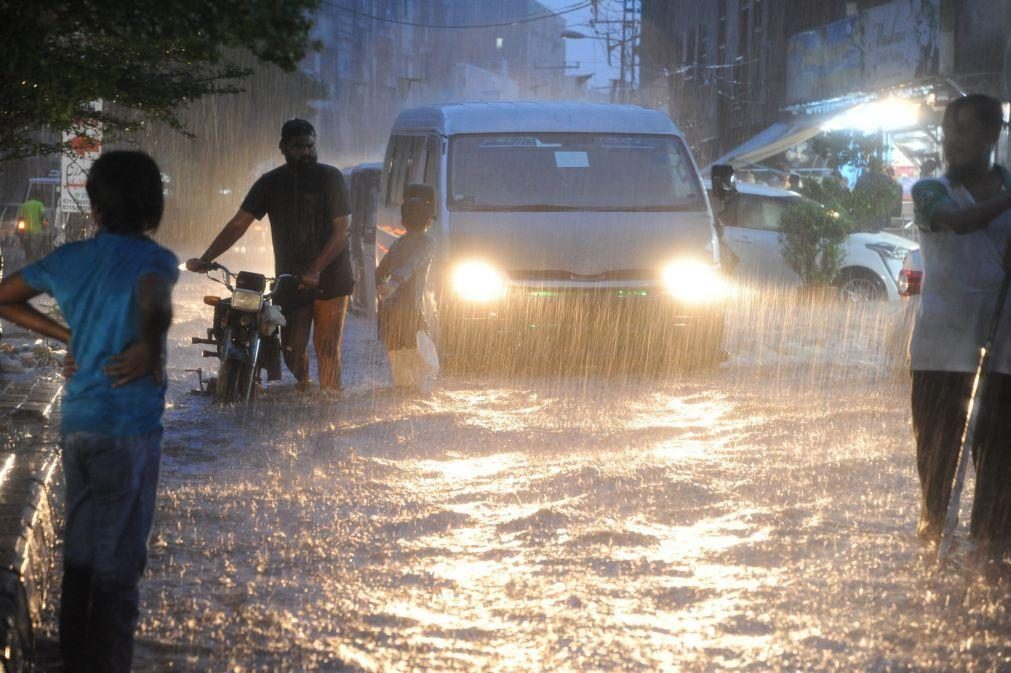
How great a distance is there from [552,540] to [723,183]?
677 centimetres

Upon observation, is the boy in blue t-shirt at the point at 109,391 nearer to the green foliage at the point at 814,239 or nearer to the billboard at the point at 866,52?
the green foliage at the point at 814,239

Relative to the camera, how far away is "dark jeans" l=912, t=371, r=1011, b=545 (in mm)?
5980

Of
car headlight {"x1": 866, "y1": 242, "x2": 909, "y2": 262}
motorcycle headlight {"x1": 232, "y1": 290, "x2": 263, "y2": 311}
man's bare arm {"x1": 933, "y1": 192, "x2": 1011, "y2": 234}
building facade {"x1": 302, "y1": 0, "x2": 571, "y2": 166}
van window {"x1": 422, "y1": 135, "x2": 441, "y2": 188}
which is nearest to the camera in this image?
man's bare arm {"x1": 933, "y1": 192, "x2": 1011, "y2": 234}

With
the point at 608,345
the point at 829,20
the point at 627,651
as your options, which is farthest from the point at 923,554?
the point at 829,20

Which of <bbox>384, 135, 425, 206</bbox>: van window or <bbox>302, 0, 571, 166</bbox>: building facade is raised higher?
<bbox>302, 0, 571, 166</bbox>: building facade

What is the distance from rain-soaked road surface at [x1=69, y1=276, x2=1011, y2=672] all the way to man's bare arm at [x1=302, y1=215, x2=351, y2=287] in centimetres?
98

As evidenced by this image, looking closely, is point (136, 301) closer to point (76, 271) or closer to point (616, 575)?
point (76, 271)

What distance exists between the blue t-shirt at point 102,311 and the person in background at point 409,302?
6.40 m

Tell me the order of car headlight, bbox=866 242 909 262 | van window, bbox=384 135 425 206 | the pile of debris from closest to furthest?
the pile of debris, van window, bbox=384 135 425 206, car headlight, bbox=866 242 909 262

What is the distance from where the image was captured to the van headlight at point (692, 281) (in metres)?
11.9

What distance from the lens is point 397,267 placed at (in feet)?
34.3

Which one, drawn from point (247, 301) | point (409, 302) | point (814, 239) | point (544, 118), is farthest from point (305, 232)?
point (814, 239)

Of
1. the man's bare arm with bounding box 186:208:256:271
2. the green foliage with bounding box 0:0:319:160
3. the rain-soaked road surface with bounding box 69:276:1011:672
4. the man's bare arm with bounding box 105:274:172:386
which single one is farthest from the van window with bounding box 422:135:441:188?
the man's bare arm with bounding box 105:274:172:386

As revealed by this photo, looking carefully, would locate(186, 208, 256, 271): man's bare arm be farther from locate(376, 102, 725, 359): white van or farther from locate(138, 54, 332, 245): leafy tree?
locate(138, 54, 332, 245): leafy tree
